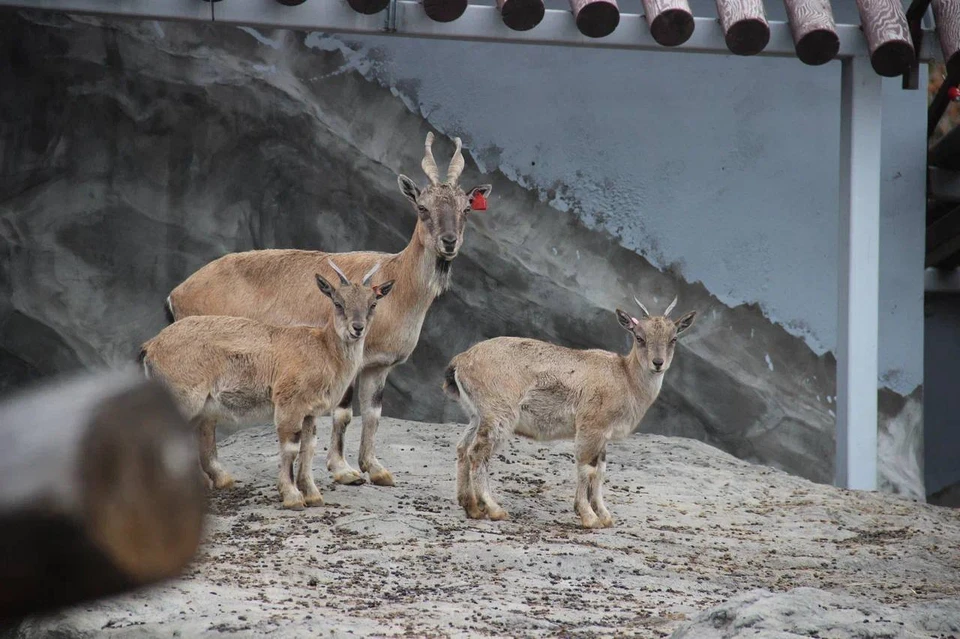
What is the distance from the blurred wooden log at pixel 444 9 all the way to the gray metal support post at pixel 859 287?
331cm

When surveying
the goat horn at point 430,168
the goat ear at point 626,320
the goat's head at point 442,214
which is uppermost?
the goat horn at point 430,168

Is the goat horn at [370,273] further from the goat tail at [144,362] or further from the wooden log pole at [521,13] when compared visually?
the wooden log pole at [521,13]

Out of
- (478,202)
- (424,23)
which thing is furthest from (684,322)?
(424,23)

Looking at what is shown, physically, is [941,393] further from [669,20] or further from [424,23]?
[424,23]

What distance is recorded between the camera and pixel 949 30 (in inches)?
393

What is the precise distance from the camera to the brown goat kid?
9.17 m

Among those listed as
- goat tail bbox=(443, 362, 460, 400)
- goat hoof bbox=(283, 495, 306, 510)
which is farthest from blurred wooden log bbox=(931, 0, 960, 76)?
goat hoof bbox=(283, 495, 306, 510)

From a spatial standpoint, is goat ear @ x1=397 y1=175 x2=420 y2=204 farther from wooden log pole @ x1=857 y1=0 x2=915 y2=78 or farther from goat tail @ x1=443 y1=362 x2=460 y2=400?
wooden log pole @ x1=857 y1=0 x2=915 y2=78

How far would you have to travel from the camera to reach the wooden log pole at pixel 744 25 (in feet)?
31.8

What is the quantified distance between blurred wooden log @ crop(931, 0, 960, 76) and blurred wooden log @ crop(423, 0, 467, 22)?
3.71 metres

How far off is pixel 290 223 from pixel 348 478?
4083mm

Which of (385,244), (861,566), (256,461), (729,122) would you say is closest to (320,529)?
(256,461)

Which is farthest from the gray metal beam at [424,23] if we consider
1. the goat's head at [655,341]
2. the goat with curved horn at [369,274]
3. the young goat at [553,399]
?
the young goat at [553,399]

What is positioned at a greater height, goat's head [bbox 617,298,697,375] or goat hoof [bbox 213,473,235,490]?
goat's head [bbox 617,298,697,375]
